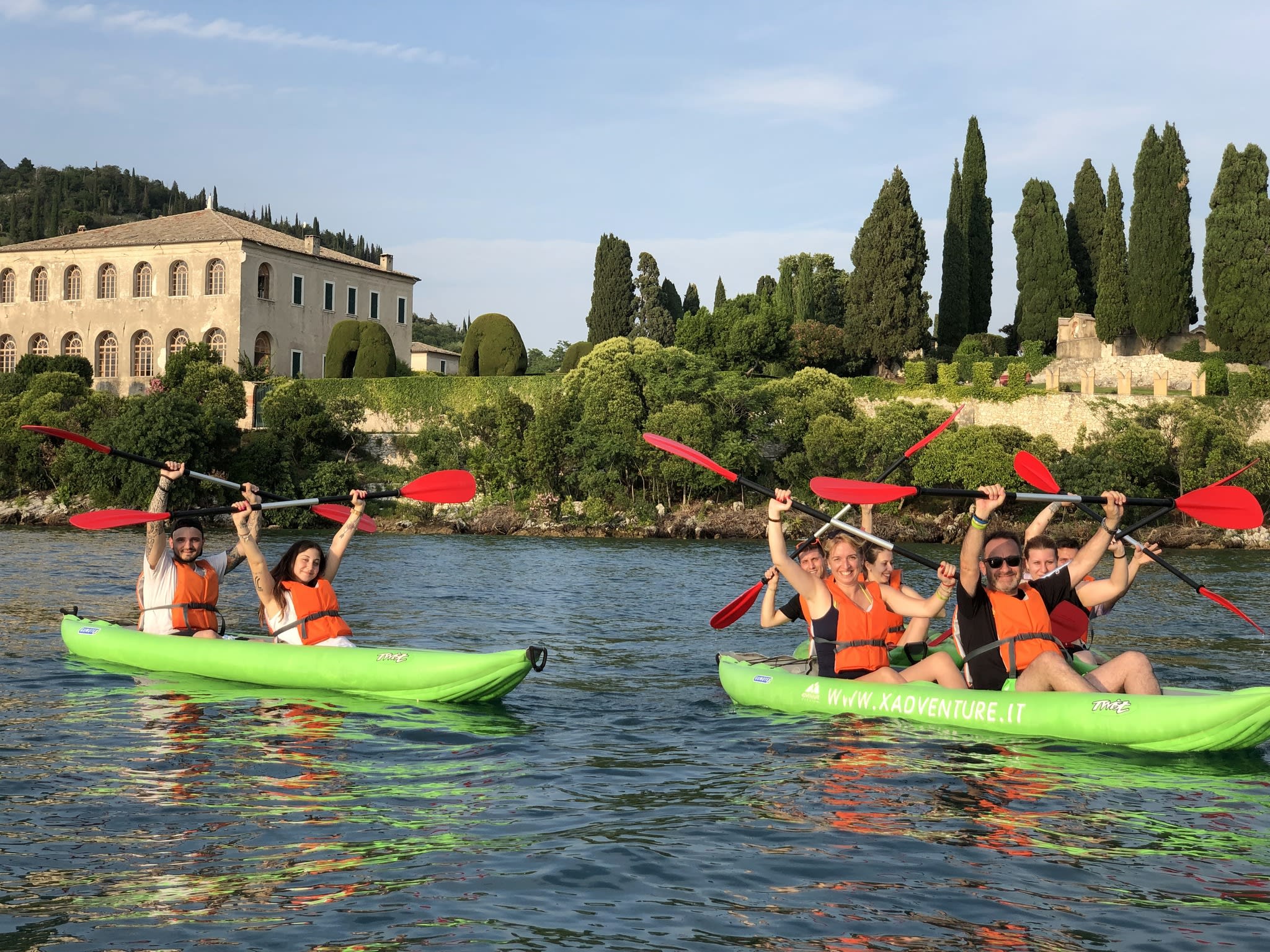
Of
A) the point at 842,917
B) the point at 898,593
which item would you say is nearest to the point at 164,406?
the point at 898,593

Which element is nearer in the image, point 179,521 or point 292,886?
point 292,886

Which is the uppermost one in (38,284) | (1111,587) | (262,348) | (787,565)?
(38,284)

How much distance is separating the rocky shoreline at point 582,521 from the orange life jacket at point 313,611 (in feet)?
75.6

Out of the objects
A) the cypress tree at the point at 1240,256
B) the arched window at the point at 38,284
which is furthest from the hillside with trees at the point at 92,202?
the cypress tree at the point at 1240,256

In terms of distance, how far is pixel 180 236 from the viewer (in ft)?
164

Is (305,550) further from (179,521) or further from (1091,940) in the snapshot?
(1091,940)

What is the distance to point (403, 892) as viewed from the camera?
5219 mm

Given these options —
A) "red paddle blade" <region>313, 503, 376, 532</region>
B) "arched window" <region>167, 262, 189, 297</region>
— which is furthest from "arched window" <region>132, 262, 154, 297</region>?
"red paddle blade" <region>313, 503, 376, 532</region>

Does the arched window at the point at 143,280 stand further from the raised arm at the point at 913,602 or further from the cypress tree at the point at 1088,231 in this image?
the raised arm at the point at 913,602

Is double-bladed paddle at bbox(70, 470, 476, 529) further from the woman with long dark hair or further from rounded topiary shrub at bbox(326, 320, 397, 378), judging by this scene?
rounded topiary shrub at bbox(326, 320, 397, 378)

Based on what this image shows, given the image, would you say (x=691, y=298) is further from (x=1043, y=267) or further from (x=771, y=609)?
(x=771, y=609)

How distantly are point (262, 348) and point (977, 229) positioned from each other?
28.9 metres

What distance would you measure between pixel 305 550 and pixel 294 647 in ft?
2.60

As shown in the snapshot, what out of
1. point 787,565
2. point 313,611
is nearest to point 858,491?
point 787,565
